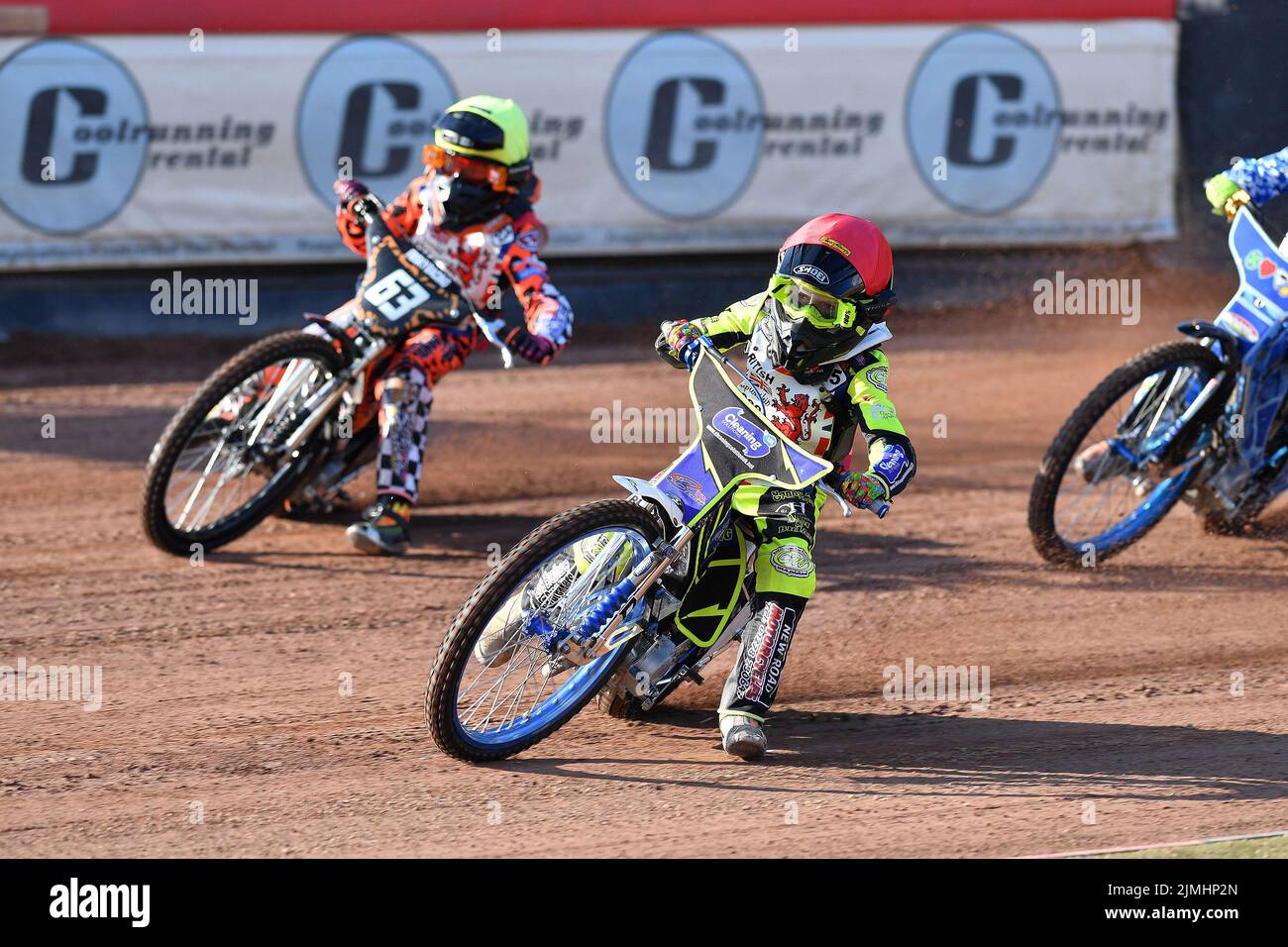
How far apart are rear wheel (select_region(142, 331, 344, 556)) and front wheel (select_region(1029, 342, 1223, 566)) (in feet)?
10.6

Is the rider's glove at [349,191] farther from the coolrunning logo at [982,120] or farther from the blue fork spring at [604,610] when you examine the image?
the coolrunning logo at [982,120]

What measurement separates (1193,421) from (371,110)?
6827 mm

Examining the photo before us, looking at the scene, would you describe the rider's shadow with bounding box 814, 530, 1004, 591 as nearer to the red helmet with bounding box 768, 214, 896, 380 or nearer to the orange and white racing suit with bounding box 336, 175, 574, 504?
the orange and white racing suit with bounding box 336, 175, 574, 504

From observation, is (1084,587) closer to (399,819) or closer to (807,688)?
(807,688)

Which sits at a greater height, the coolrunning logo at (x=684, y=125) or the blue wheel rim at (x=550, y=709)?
the coolrunning logo at (x=684, y=125)

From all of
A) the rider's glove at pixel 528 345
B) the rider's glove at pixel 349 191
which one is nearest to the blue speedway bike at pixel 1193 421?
the rider's glove at pixel 528 345

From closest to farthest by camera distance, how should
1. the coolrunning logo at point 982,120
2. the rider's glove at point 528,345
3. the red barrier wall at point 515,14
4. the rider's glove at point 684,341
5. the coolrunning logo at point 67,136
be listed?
the rider's glove at point 684,341, the rider's glove at point 528,345, the coolrunning logo at point 67,136, the red barrier wall at point 515,14, the coolrunning logo at point 982,120

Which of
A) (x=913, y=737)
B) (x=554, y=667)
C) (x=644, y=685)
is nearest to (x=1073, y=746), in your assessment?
(x=913, y=737)

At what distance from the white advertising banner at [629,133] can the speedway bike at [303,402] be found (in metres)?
4.35

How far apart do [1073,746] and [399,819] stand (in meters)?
2.37

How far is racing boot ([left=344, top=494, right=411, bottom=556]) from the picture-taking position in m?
6.91

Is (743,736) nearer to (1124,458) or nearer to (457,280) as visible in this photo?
(1124,458)

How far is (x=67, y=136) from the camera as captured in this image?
10.7 meters

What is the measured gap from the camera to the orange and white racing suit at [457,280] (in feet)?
22.8
